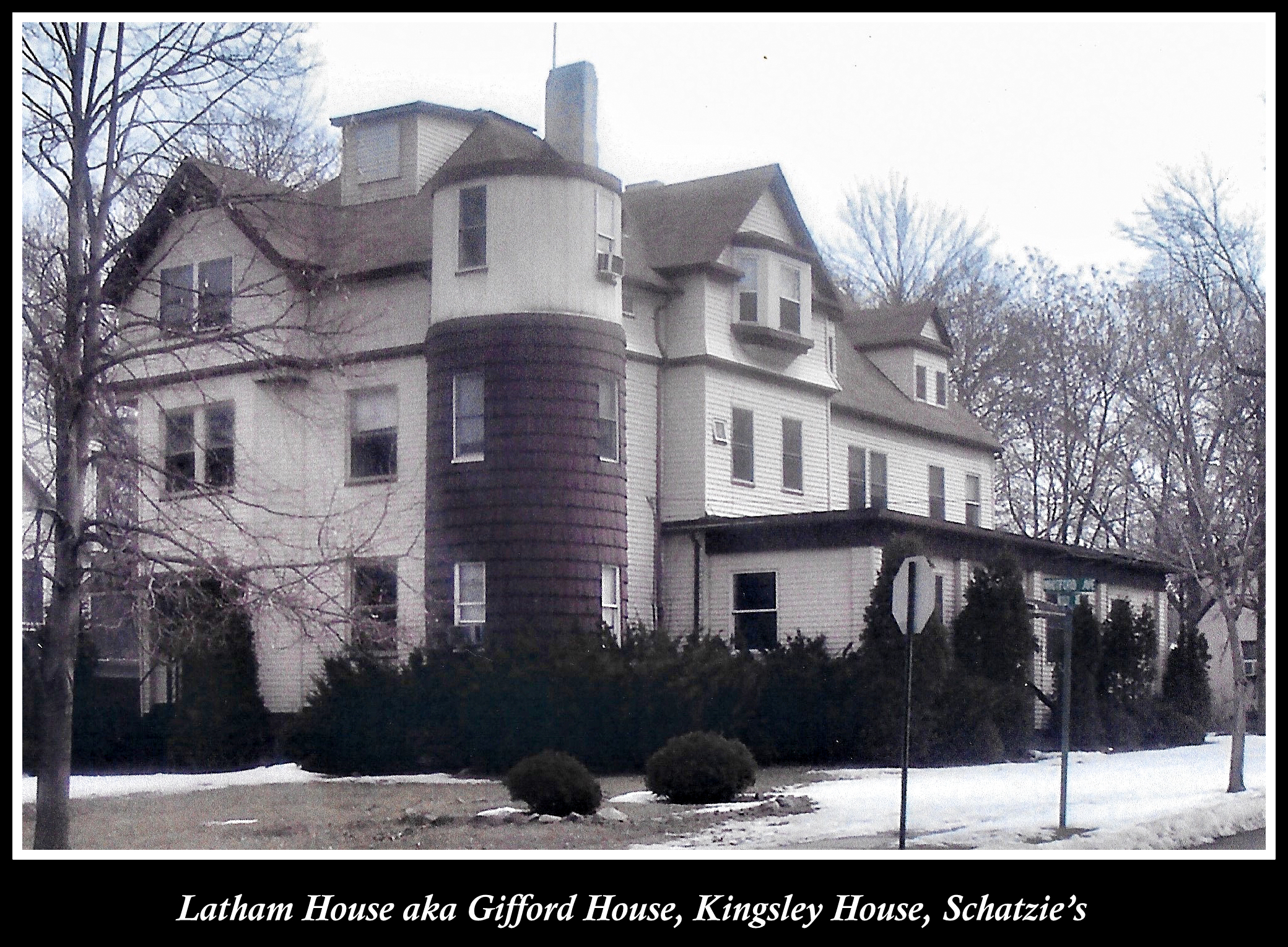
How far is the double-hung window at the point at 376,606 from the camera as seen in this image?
18.7 meters

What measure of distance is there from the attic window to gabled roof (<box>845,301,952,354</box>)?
1301cm

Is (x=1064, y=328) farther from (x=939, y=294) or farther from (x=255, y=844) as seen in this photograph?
(x=255, y=844)

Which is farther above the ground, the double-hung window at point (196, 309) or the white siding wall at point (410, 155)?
the white siding wall at point (410, 155)

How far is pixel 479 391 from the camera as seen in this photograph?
28.8 meters

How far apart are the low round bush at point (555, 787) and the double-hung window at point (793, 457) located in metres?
15.0

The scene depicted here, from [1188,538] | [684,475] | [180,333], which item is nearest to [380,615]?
[684,475]

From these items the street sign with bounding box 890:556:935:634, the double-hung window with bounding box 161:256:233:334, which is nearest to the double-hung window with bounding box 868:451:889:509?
the double-hung window with bounding box 161:256:233:334

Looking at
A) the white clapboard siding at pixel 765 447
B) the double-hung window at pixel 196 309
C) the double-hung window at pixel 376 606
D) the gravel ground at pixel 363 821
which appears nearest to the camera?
the double-hung window at pixel 196 309

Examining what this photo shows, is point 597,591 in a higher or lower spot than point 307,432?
lower

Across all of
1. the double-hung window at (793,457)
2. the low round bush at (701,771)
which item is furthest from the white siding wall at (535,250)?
the low round bush at (701,771)

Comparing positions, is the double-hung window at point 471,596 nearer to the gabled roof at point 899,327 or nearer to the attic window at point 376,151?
the attic window at point 376,151

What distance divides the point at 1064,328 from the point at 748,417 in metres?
15.0

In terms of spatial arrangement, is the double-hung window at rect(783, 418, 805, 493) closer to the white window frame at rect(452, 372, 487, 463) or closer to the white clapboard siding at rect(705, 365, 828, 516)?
the white clapboard siding at rect(705, 365, 828, 516)

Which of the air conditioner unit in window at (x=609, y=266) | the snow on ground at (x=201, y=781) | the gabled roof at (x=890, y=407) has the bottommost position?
the snow on ground at (x=201, y=781)
